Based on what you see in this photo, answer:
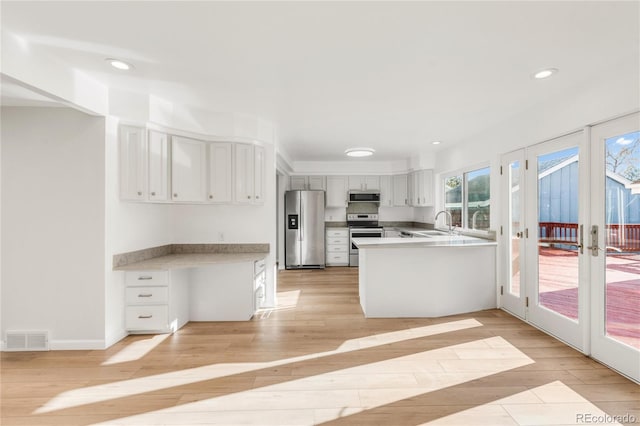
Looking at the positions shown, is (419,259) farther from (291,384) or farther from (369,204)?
(369,204)

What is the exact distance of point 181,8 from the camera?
5.75 feet

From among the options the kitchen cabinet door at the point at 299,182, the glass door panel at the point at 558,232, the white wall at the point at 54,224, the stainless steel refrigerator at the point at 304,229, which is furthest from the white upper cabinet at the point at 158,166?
the glass door panel at the point at 558,232

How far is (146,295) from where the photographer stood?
3.21 meters

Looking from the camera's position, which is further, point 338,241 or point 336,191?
point 336,191

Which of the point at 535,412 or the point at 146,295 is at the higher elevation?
A: the point at 146,295

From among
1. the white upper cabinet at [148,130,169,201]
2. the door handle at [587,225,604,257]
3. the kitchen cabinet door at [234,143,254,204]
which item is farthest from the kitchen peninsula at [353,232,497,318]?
the white upper cabinet at [148,130,169,201]

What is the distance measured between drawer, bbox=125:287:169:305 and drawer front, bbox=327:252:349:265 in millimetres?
4316

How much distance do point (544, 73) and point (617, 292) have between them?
6.12 ft

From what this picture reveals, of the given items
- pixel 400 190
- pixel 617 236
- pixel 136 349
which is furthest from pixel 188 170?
pixel 400 190

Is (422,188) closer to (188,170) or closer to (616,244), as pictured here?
(616,244)

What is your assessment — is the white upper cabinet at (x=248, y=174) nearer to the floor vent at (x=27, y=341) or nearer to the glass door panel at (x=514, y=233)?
the floor vent at (x=27, y=341)

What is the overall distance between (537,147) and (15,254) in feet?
17.3

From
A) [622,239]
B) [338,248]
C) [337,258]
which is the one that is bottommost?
[337,258]

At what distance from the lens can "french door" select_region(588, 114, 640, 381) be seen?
2.35 meters
